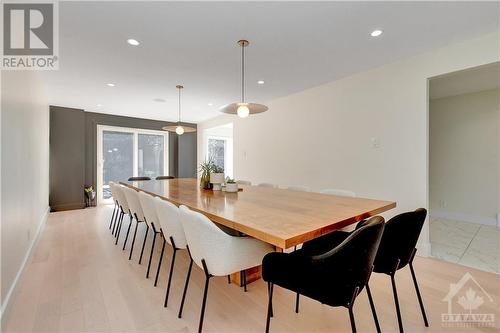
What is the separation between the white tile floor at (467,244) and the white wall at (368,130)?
37 cm

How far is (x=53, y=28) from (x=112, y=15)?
70 cm

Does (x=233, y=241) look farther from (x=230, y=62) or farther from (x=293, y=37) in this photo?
(x=230, y=62)

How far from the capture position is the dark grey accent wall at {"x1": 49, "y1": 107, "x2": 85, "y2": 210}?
5195 mm

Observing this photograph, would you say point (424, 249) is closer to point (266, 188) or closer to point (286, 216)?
point (266, 188)

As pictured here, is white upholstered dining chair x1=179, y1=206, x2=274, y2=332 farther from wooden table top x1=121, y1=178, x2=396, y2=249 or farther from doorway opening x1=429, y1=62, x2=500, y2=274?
doorway opening x1=429, y1=62, x2=500, y2=274

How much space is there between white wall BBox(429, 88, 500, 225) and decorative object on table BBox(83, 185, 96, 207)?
7.74 meters

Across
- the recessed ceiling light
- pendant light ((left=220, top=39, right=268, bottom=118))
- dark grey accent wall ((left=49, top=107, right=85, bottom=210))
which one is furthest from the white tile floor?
dark grey accent wall ((left=49, top=107, right=85, bottom=210))

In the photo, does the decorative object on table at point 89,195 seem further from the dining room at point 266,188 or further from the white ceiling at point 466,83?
the white ceiling at point 466,83

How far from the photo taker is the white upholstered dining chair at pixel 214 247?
4.37 feet

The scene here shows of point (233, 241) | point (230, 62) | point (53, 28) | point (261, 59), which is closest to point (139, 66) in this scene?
point (53, 28)

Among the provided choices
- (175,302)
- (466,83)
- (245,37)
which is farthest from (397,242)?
(466,83)

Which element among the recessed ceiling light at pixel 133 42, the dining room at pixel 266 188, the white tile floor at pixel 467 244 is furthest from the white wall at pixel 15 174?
the white tile floor at pixel 467 244

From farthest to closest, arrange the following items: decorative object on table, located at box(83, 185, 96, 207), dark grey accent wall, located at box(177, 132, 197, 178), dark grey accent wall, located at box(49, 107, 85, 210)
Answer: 1. dark grey accent wall, located at box(177, 132, 197, 178)
2. decorative object on table, located at box(83, 185, 96, 207)
3. dark grey accent wall, located at box(49, 107, 85, 210)

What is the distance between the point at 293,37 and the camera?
7.79 feet
